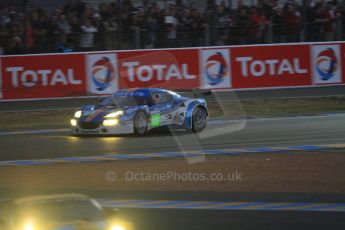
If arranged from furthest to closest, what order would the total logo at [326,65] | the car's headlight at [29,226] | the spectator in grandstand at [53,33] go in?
the total logo at [326,65] < the spectator in grandstand at [53,33] < the car's headlight at [29,226]

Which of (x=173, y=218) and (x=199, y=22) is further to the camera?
(x=199, y=22)

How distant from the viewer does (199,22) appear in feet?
68.1

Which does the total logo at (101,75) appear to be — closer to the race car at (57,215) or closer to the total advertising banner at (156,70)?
the total advertising banner at (156,70)

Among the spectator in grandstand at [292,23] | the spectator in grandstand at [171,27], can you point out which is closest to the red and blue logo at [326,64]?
the spectator in grandstand at [292,23]

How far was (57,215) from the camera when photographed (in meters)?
4.90

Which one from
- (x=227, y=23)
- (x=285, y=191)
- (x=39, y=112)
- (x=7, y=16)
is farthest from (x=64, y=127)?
(x=285, y=191)

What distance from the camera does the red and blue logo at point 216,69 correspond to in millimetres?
19719

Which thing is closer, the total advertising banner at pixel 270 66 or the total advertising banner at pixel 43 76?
the total advertising banner at pixel 43 76

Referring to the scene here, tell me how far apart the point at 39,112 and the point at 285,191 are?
1092cm

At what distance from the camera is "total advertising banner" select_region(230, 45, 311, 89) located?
20016mm

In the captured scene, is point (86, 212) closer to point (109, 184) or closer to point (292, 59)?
point (109, 184)

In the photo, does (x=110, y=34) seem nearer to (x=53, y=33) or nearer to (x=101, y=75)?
(x=101, y=75)

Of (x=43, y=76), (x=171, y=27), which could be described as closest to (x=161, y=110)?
(x=43, y=76)

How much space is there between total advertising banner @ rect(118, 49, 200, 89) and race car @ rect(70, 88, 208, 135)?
3.86 metres
